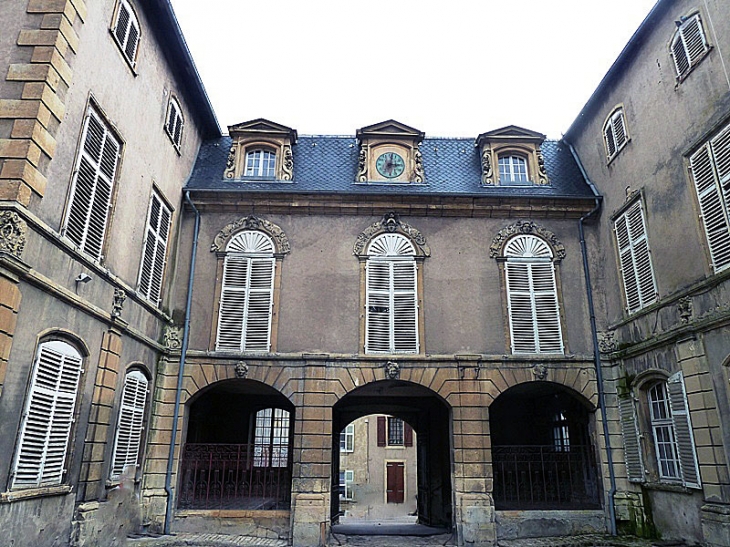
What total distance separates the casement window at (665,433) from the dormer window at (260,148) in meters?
9.24

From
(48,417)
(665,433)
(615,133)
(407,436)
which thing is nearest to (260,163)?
(48,417)

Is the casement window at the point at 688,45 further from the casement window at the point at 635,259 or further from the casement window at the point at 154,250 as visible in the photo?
the casement window at the point at 154,250

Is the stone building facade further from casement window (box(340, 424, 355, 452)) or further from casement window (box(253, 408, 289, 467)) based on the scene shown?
casement window (box(340, 424, 355, 452))

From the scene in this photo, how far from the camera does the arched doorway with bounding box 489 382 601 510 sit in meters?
12.1

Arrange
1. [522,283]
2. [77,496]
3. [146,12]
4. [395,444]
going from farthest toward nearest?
[395,444], [522,283], [146,12], [77,496]

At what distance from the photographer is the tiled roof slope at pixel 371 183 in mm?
13391

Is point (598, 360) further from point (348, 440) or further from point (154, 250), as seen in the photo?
point (348, 440)

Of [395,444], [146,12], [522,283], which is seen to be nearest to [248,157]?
[146,12]

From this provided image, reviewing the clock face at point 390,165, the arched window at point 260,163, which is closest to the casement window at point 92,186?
the arched window at point 260,163

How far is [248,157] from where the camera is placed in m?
14.2

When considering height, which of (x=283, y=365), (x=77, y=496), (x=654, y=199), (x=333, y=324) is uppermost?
(x=654, y=199)

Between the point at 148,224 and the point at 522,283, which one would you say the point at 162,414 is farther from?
the point at 522,283

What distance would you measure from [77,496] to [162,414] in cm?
302

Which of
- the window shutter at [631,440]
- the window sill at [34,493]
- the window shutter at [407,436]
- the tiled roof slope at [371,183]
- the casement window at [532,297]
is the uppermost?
the tiled roof slope at [371,183]
